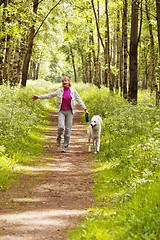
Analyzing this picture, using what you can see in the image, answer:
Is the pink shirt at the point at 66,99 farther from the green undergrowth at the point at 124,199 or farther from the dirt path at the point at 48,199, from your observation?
the green undergrowth at the point at 124,199

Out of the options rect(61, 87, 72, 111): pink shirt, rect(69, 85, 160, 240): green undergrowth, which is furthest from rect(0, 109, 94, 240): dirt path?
rect(61, 87, 72, 111): pink shirt

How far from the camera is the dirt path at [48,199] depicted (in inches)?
172

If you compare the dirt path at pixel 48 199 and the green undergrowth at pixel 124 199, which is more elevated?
the green undergrowth at pixel 124 199

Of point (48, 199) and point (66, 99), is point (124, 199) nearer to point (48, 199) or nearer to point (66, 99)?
point (48, 199)

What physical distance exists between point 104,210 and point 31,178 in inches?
103

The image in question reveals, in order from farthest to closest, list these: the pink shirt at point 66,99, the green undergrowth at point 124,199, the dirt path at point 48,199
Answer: the pink shirt at point 66,99
the dirt path at point 48,199
the green undergrowth at point 124,199

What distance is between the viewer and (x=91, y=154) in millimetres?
9953

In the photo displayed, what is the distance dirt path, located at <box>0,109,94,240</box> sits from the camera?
172 inches

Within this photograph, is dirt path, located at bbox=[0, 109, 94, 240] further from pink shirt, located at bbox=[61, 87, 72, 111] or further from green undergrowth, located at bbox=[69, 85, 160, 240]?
pink shirt, located at bbox=[61, 87, 72, 111]

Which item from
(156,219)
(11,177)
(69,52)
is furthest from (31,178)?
(69,52)

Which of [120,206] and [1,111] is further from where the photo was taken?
[1,111]

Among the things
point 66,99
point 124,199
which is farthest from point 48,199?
point 66,99

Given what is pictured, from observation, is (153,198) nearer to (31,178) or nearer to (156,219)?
(156,219)

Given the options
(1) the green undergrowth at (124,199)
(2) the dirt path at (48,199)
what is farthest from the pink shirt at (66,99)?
(1) the green undergrowth at (124,199)
